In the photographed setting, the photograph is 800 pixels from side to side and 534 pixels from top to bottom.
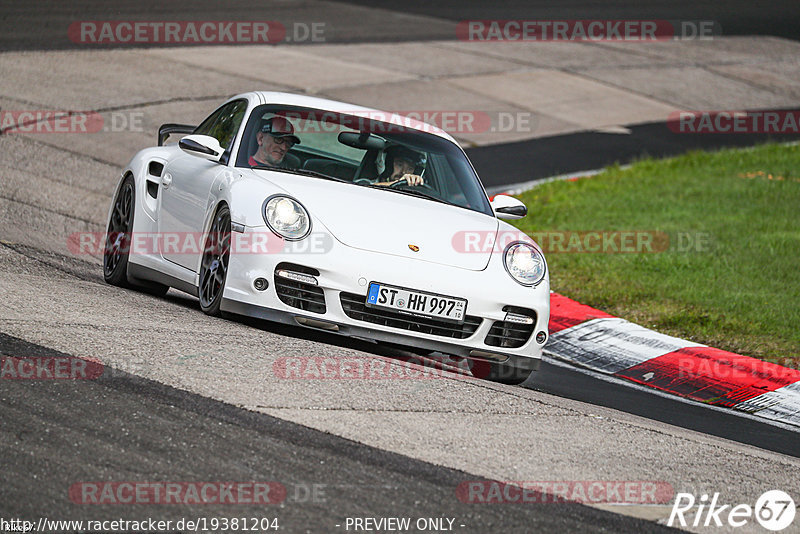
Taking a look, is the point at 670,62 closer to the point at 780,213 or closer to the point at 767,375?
the point at 780,213

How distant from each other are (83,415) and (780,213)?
9.24 m

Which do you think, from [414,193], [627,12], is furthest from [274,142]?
[627,12]

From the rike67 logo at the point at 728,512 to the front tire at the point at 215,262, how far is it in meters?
2.96

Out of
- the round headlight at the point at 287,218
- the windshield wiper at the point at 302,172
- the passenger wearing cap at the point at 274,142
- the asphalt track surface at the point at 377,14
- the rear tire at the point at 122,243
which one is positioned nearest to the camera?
the round headlight at the point at 287,218

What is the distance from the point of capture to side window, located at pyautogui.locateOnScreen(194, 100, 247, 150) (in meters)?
8.05

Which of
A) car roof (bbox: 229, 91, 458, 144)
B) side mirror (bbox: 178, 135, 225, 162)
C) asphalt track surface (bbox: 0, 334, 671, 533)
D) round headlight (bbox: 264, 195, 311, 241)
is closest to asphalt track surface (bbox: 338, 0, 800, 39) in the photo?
car roof (bbox: 229, 91, 458, 144)

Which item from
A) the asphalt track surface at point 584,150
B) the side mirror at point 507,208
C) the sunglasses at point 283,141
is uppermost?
the sunglasses at point 283,141

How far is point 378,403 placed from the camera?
222 inches

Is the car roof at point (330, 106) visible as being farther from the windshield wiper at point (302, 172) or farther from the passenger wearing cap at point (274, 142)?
the windshield wiper at point (302, 172)

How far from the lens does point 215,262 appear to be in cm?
702

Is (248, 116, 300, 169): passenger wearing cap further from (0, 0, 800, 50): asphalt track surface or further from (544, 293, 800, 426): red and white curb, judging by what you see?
(0, 0, 800, 50): asphalt track surface

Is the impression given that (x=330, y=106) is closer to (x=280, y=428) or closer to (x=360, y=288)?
(x=360, y=288)

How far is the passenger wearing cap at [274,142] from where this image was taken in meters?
7.63

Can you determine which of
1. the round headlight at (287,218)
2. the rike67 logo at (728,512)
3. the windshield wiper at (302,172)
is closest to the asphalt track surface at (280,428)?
the rike67 logo at (728,512)
